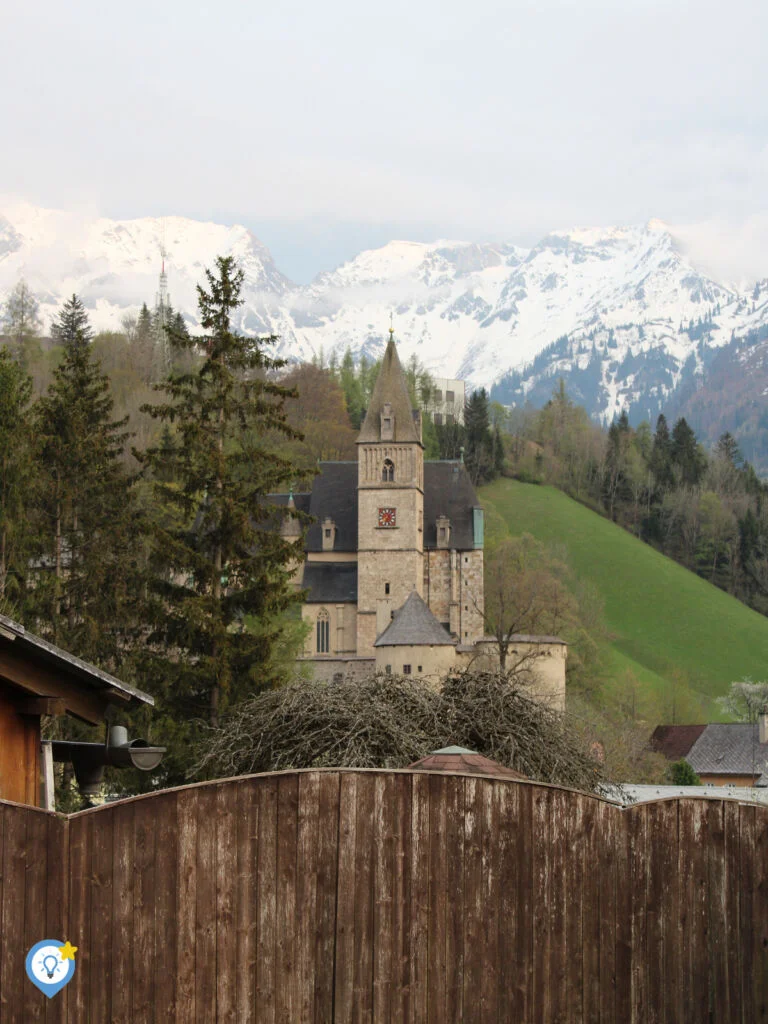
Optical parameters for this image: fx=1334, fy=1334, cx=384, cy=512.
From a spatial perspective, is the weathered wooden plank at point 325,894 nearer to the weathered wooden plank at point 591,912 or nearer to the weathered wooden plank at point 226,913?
the weathered wooden plank at point 226,913

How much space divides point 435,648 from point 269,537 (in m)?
31.4

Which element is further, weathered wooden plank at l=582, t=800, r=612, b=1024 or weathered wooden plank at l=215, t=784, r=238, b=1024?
weathered wooden plank at l=582, t=800, r=612, b=1024

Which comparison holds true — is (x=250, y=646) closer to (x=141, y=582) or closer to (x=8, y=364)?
(x=141, y=582)

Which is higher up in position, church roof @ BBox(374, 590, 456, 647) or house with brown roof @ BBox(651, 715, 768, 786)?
church roof @ BBox(374, 590, 456, 647)

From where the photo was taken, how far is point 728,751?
65.2 metres

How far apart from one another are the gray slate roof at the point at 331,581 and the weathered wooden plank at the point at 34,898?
6367 centimetres

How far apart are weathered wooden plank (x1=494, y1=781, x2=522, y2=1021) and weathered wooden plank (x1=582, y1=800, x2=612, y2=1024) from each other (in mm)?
462

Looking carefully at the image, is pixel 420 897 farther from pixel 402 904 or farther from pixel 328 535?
pixel 328 535

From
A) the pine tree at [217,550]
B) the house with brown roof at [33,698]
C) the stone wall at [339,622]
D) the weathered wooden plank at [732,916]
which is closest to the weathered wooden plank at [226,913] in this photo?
the house with brown roof at [33,698]

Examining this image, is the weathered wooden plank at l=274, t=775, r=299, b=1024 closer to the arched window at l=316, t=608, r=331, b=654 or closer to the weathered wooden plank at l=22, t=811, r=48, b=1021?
the weathered wooden plank at l=22, t=811, r=48, b=1021

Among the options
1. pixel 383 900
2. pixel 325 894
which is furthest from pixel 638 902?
pixel 325 894

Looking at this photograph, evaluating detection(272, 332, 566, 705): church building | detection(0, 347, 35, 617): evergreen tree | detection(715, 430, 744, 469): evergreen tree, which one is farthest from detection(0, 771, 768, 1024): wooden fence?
detection(715, 430, 744, 469): evergreen tree

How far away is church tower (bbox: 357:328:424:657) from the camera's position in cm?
7094

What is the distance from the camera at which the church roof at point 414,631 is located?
58344 mm
